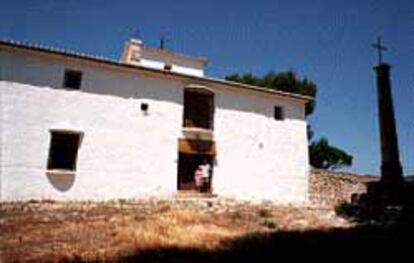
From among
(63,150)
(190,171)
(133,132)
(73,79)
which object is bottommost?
(190,171)

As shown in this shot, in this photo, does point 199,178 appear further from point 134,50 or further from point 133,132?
point 134,50

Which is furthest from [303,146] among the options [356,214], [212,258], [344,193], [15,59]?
[212,258]

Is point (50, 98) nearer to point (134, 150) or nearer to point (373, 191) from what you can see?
point (134, 150)

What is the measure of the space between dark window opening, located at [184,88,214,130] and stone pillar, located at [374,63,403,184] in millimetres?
7439

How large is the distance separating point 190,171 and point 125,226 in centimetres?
856

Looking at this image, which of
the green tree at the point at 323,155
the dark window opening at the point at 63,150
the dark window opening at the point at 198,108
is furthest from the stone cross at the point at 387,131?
the green tree at the point at 323,155

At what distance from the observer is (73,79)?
1803cm

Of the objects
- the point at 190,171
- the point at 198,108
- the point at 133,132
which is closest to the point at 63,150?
the point at 133,132

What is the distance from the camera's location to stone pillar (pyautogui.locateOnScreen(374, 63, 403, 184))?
47.9 ft

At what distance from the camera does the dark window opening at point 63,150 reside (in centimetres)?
1709

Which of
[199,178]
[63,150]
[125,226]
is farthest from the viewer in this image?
[199,178]

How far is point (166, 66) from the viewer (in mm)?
26469

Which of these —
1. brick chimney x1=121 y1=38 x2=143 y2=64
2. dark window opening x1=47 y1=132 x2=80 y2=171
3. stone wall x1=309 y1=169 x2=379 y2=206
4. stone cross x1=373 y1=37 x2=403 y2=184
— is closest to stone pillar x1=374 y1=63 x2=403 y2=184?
stone cross x1=373 y1=37 x2=403 y2=184

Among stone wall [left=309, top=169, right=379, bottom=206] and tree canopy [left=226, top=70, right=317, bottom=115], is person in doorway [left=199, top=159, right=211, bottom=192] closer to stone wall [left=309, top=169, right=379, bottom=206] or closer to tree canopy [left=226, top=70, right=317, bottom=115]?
stone wall [left=309, top=169, right=379, bottom=206]
